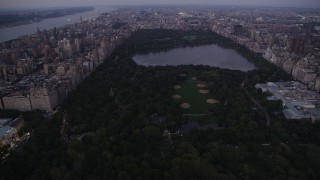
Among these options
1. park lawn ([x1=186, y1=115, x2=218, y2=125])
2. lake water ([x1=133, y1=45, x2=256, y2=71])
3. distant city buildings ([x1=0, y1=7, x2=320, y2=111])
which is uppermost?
distant city buildings ([x1=0, y1=7, x2=320, y2=111])

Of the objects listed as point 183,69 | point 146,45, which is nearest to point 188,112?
point 183,69

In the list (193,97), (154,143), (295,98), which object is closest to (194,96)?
(193,97)

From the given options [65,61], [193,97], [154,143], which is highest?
[65,61]

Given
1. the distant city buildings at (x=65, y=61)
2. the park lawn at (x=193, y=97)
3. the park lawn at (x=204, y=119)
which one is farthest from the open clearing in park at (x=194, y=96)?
the distant city buildings at (x=65, y=61)

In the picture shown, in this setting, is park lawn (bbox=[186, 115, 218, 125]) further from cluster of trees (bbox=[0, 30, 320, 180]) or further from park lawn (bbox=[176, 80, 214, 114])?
park lawn (bbox=[176, 80, 214, 114])

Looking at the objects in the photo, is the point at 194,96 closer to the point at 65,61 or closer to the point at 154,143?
the point at 154,143

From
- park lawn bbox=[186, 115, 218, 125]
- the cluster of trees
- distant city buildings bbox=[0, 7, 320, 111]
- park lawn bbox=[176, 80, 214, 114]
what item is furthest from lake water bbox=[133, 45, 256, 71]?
park lawn bbox=[186, 115, 218, 125]
